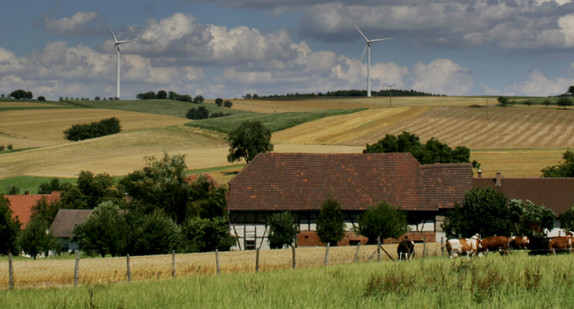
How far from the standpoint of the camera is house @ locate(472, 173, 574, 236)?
177 ft

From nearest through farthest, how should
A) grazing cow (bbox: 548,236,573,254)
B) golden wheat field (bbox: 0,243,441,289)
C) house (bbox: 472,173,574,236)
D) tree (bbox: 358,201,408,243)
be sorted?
1. golden wheat field (bbox: 0,243,441,289)
2. grazing cow (bbox: 548,236,573,254)
3. tree (bbox: 358,201,408,243)
4. house (bbox: 472,173,574,236)

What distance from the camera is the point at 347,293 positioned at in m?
17.0

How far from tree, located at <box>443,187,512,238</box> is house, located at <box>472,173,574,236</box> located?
5.15 metres

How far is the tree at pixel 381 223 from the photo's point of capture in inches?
1909

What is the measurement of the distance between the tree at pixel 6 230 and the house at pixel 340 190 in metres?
22.0

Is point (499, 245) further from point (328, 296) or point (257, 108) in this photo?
point (257, 108)

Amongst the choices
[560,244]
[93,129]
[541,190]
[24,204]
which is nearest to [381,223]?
[541,190]

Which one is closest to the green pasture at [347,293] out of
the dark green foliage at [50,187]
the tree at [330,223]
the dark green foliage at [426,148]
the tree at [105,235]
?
the tree at [105,235]

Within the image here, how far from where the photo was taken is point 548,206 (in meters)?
53.8

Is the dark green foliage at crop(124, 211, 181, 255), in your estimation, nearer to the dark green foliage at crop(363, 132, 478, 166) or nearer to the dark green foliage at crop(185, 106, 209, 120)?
the dark green foliage at crop(363, 132, 478, 166)

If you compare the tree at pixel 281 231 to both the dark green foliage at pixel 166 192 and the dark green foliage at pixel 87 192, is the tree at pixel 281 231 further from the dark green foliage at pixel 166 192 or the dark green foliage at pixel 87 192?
the dark green foliage at pixel 87 192

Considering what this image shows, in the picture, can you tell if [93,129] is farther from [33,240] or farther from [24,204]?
[33,240]

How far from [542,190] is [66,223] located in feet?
147

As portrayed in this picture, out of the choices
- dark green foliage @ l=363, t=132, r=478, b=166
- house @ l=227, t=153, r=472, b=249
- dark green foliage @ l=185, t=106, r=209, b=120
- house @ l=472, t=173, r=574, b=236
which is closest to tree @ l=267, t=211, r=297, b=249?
house @ l=227, t=153, r=472, b=249
